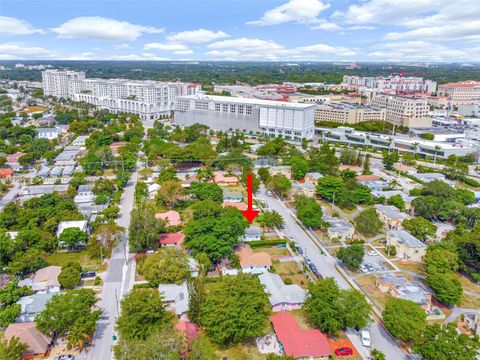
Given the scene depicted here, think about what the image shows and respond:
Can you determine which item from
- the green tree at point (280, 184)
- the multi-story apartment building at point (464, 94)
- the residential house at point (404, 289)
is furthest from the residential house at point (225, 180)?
the multi-story apartment building at point (464, 94)

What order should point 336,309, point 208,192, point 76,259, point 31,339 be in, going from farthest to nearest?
point 208,192 → point 76,259 → point 336,309 → point 31,339

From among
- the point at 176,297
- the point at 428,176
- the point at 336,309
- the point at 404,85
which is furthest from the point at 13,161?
the point at 404,85

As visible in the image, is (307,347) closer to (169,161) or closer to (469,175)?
(169,161)

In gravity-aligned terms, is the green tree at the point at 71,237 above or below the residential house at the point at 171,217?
above

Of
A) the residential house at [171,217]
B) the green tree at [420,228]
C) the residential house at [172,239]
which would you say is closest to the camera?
the residential house at [172,239]

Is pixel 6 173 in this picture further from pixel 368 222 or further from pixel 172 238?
pixel 368 222

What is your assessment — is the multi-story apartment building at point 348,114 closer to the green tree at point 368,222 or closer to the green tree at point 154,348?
the green tree at point 368,222
